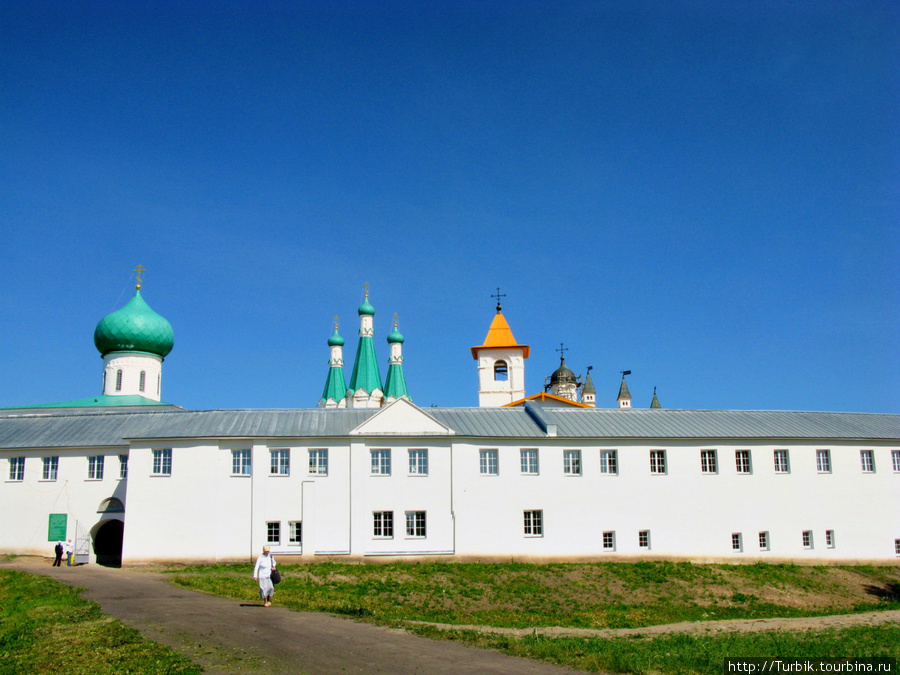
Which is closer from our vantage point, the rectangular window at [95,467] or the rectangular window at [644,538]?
the rectangular window at [644,538]

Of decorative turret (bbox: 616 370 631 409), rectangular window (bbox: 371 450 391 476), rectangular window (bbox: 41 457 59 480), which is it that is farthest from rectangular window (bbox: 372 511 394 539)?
decorative turret (bbox: 616 370 631 409)

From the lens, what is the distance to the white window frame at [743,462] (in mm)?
37719

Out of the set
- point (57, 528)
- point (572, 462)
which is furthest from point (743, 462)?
point (57, 528)

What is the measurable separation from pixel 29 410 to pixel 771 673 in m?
46.6

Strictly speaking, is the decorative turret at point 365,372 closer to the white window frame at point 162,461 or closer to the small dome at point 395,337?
the small dome at point 395,337

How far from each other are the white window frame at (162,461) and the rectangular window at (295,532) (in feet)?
19.3

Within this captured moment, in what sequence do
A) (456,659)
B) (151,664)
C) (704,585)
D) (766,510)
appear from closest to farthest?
(151,664), (456,659), (704,585), (766,510)

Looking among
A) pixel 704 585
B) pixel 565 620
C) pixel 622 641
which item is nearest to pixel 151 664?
pixel 622 641

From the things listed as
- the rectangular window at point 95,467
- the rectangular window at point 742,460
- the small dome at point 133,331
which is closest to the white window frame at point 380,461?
the rectangular window at point 95,467

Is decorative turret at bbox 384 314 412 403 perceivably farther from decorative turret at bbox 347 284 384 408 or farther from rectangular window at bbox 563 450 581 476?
rectangular window at bbox 563 450 581 476

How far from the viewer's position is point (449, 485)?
35.5 meters

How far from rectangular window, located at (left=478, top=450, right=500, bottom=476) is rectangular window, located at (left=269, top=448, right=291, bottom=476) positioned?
8.60 metres

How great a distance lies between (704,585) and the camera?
32.6m

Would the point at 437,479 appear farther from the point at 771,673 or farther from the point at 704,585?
the point at 771,673
